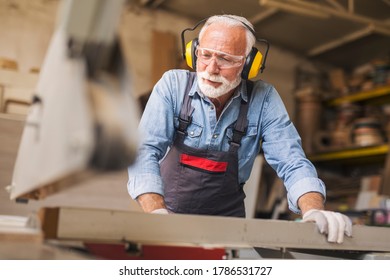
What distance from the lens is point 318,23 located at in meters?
3.24

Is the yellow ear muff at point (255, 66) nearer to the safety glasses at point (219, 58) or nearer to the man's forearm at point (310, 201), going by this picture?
the safety glasses at point (219, 58)

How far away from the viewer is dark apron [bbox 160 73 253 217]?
4.95ft

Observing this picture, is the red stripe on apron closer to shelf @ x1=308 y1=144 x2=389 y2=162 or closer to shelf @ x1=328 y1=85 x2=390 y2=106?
shelf @ x1=308 y1=144 x2=389 y2=162

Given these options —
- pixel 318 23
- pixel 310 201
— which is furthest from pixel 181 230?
pixel 318 23

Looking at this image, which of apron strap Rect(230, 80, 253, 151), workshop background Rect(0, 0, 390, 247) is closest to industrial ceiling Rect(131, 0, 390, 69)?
workshop background Rect(0, 0, 390, 247)

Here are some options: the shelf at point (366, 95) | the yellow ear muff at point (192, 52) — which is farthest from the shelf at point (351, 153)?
the yellow ear muff at point (192, 52)

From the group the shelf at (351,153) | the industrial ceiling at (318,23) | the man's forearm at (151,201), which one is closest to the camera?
the man's forearm at (151,201)

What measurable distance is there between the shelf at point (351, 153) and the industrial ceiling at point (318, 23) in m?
0.65

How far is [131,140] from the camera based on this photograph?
632 millimetres

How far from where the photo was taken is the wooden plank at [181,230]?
0.77 m

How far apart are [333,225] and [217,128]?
57cm

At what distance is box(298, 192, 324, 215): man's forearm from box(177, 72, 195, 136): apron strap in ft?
1.34

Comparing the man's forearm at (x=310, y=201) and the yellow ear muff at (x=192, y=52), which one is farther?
the yellow ear muff at (x=192, y=52)

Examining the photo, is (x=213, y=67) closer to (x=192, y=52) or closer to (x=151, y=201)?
(x=192, y=52)
